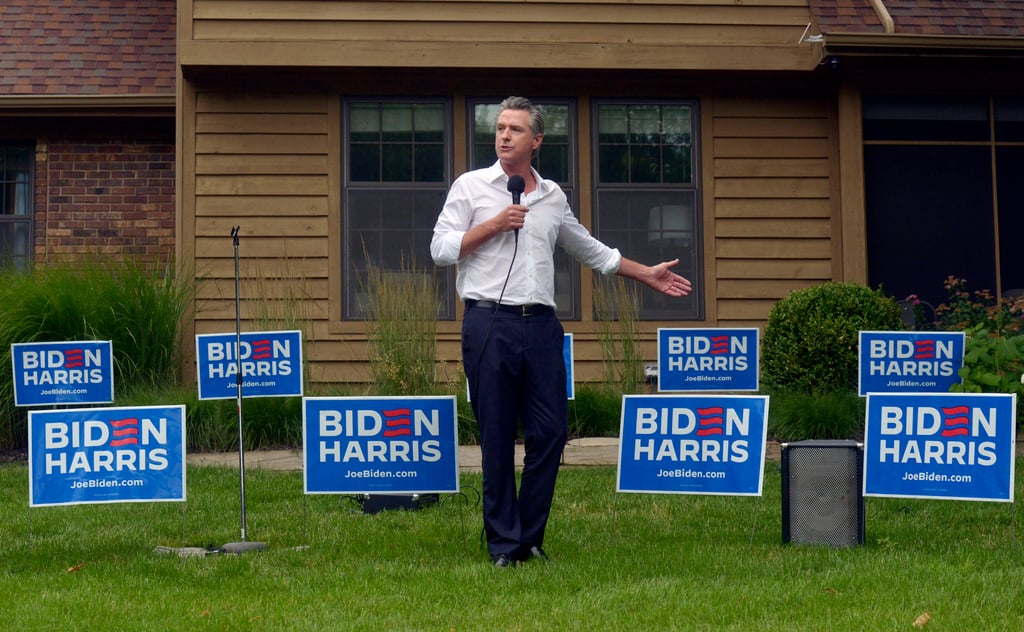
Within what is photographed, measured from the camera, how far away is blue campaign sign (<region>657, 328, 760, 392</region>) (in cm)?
939

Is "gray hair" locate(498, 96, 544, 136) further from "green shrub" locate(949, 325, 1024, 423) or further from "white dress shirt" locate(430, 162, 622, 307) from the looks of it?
"green shrub" locate(949, 325, 1024, 423)

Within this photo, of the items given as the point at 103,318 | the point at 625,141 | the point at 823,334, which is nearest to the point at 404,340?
the point at 103,318

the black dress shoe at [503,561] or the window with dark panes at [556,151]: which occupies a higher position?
the window with dark panes at [556,151]

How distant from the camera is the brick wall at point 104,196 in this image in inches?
527

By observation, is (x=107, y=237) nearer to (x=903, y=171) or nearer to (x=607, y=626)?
(x=903, y=171)

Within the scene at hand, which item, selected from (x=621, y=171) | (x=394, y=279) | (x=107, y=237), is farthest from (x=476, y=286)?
(x=107, y=237)

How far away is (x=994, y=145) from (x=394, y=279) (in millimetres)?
5764

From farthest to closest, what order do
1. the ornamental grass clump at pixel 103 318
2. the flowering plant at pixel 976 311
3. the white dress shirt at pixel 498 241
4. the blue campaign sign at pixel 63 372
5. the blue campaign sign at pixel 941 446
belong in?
the ornamental grass clump at pixel 103 318, the flowering plant at pixel 976 311, the blue campaign sign at pixel 63 372, the blue campaign sign at pixel 941 446, the white dress shirt at pixel 498 241

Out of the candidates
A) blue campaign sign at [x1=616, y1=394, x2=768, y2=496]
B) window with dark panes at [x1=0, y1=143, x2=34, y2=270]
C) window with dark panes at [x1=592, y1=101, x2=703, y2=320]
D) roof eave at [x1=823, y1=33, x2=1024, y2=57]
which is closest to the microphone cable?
blue campaign sign at [x1=616, y1=394, x2=768, y2=496]

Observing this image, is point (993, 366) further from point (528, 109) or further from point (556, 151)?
point (528, 109)

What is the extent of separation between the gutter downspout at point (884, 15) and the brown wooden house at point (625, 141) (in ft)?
0.07

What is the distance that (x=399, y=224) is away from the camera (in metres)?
11.6

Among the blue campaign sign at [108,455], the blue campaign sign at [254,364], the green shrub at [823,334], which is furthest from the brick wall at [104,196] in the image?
the blue campaign sign at [108,455]

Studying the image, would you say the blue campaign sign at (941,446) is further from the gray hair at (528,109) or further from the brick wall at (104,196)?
the brick wall at (104,196)
